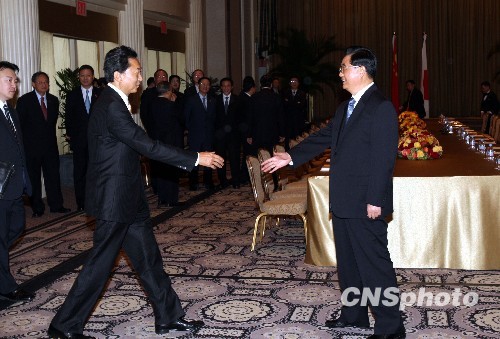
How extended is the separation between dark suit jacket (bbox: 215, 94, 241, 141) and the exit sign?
8.92 ft

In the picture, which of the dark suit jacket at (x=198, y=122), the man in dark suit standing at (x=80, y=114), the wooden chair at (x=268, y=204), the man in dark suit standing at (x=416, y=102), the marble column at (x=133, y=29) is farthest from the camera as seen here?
the man in dark suit standing at (x=416, y=102)

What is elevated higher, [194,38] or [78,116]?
[194,38]

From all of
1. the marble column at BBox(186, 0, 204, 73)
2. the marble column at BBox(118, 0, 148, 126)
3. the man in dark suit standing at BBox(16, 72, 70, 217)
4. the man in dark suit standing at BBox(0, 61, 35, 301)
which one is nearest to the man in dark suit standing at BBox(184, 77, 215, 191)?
the man in dark suit standing at BBox(16, 72, 70, 217)

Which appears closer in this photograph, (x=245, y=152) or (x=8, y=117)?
(x=8, y=117)

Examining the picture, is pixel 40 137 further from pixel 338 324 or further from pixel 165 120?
pixel 338 324

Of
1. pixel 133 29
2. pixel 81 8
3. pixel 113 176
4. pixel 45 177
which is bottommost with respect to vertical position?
pixel 45 177

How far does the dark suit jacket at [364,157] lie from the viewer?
12.4ft

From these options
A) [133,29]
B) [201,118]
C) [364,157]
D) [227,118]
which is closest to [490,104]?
[227,118]

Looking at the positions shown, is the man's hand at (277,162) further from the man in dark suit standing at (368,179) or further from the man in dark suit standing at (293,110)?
the man in dark suit standing at (293,110)

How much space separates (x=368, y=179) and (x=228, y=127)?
6.66 m

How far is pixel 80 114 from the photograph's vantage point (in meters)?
8.45

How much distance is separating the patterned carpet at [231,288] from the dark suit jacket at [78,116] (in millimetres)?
1252

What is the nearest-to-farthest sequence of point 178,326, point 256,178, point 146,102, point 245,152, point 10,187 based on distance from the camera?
1. point 178,326
2. point 10,187
3. point 256,178
4. point 146,102
5. point 245,152

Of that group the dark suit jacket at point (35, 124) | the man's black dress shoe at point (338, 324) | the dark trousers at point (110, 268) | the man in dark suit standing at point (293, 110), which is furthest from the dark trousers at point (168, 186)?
the man's black dress shoe at point (338, 324)
